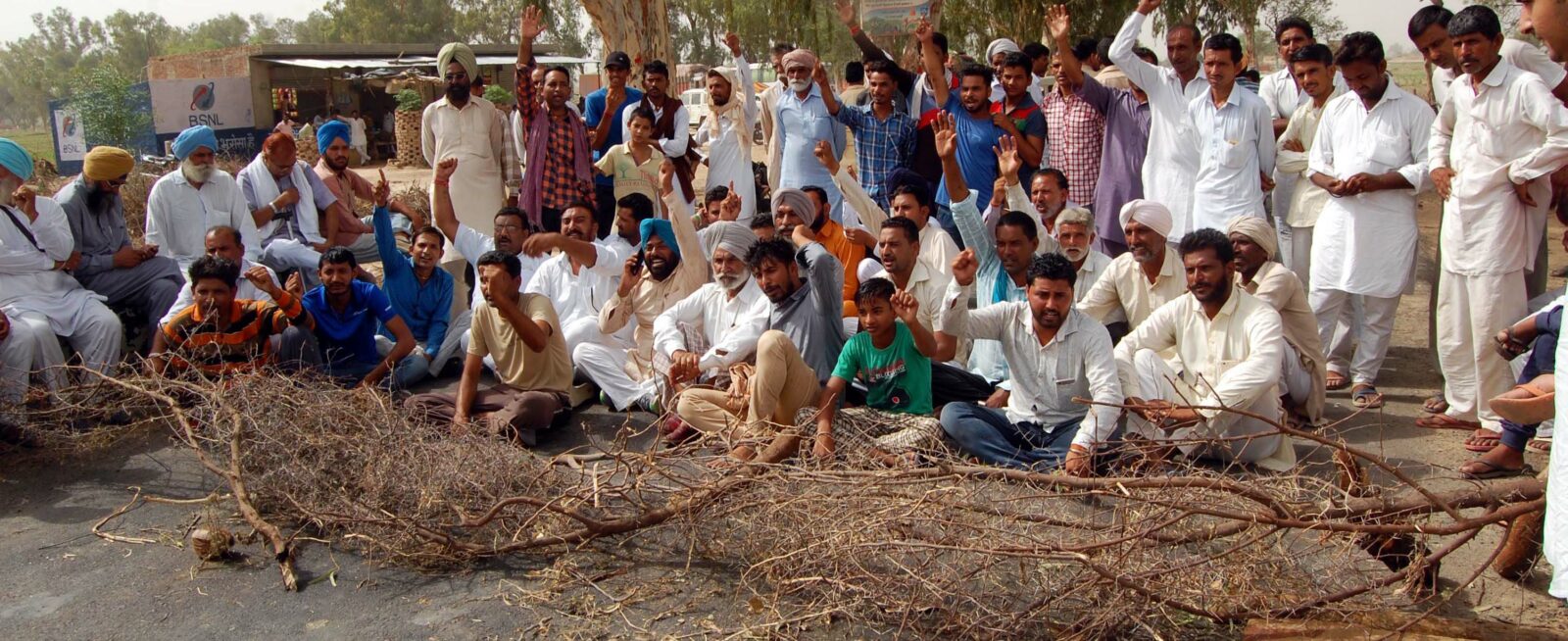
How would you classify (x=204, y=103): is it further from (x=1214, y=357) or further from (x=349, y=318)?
(x=1214, y=357)

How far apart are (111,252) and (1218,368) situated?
254 inches

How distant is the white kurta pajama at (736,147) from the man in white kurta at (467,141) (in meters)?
1.58

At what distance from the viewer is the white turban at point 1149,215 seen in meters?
5.71

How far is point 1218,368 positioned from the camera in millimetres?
5156

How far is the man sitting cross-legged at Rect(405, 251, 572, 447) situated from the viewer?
5.94m

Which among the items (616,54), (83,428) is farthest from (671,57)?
(83,428)

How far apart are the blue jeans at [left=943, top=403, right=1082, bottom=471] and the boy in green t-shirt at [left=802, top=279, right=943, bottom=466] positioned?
0.34 ft

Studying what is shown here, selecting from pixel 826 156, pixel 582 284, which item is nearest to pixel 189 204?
pixel 582 284

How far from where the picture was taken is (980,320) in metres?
5.21

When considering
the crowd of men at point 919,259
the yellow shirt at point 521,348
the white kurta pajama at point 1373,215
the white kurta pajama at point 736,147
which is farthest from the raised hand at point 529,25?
the white kurta pajama at point 1373,215

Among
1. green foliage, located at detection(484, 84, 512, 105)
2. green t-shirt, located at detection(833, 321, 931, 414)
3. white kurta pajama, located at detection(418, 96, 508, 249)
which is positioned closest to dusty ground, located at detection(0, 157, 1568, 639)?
green t-shirt, located at detection(833, 321, 931, 414)

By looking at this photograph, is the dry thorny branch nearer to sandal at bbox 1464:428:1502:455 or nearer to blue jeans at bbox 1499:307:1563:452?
blue jeans at bbox 1499:307:1563:452

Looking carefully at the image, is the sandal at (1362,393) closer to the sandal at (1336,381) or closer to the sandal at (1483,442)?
the sandal at (1336,381)

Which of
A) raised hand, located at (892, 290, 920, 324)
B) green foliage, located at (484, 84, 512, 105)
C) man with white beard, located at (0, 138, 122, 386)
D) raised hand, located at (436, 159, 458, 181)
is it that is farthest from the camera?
green foliage, located at (484, 84, 512, 105)
